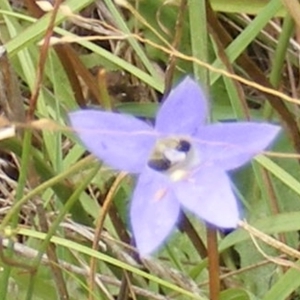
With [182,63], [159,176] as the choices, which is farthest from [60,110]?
[159,176]

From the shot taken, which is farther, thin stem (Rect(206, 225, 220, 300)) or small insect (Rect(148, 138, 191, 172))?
thin stem (Rect(206, 225, 220, 300))

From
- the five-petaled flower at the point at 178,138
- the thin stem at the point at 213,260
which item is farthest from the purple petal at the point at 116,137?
the thin stem at the point at 213,260

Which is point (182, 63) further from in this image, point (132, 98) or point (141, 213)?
point (141, 213)

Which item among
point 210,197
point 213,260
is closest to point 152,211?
point 210,197

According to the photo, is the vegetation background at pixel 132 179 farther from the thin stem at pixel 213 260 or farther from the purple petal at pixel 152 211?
the purple petal at pixel 152 211

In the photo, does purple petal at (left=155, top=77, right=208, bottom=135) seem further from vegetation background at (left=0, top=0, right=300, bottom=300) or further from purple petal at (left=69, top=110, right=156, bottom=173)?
vegetation background at (left=0, top=0, right=300, bottom=300)

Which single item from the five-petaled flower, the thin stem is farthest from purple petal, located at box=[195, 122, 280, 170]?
the thin stem
